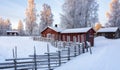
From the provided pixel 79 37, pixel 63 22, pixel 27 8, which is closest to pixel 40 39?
pixel 63 22

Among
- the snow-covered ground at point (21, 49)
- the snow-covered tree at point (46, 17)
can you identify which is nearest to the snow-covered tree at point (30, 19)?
the snow-covered tree at point (46, 17)

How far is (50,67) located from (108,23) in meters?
53.8

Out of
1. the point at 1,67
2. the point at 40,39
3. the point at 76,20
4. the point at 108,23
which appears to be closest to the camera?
the point at 1,67

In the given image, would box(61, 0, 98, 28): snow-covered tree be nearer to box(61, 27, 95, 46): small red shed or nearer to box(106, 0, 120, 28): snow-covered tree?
box(61, 27, 95, 46): small red shed

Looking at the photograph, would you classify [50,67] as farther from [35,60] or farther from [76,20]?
[76,20]

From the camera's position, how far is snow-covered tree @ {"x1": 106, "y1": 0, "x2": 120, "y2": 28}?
2511 inches

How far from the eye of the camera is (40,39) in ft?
149

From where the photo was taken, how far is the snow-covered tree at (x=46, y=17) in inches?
2478

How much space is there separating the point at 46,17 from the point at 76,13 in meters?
16.4

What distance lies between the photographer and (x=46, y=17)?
6325cm

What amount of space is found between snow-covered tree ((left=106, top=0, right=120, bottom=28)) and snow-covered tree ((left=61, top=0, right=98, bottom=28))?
1590 cm

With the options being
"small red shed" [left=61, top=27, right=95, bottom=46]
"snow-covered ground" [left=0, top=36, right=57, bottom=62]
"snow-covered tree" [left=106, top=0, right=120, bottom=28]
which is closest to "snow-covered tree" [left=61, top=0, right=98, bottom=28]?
"small red shed" [left=61, top=27, right=95, bottom=46]

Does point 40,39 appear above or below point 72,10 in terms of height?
below

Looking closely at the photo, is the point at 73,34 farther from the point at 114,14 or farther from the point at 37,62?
the point at 114,14
